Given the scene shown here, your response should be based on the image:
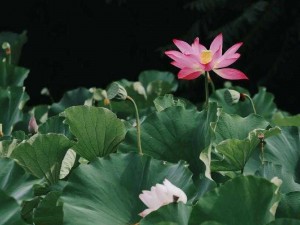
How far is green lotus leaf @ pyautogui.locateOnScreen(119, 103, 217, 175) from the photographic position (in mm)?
1115

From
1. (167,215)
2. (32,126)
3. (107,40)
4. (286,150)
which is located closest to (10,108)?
(32,126)

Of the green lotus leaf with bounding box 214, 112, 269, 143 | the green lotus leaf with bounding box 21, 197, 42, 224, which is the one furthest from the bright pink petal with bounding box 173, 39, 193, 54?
the green lotus leaf with bounding box 21, 197, 42, 224

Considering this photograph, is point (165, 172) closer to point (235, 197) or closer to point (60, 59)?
point (235, 197)

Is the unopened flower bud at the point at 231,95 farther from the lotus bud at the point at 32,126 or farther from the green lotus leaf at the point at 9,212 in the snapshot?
the green lotus leaf at the point at 9,212

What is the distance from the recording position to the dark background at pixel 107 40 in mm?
4105

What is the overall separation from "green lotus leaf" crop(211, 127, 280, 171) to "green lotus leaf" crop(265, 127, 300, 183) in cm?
4

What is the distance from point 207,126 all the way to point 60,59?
3608 millimetres

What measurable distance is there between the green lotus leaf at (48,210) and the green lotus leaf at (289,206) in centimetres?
28

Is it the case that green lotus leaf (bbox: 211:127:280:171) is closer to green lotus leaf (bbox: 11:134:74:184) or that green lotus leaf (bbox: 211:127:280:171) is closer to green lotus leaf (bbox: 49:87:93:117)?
green lotus leaf (bbox: 11:134:74:184)

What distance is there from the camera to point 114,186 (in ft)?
3.16

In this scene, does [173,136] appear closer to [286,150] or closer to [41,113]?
[286,150]

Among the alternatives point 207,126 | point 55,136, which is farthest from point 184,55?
point 55,136

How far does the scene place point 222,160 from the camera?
1.11m

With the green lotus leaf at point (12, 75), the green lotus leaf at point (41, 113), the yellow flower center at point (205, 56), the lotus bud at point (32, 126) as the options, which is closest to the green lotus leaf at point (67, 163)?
the lotus bud at point (32, 126)
